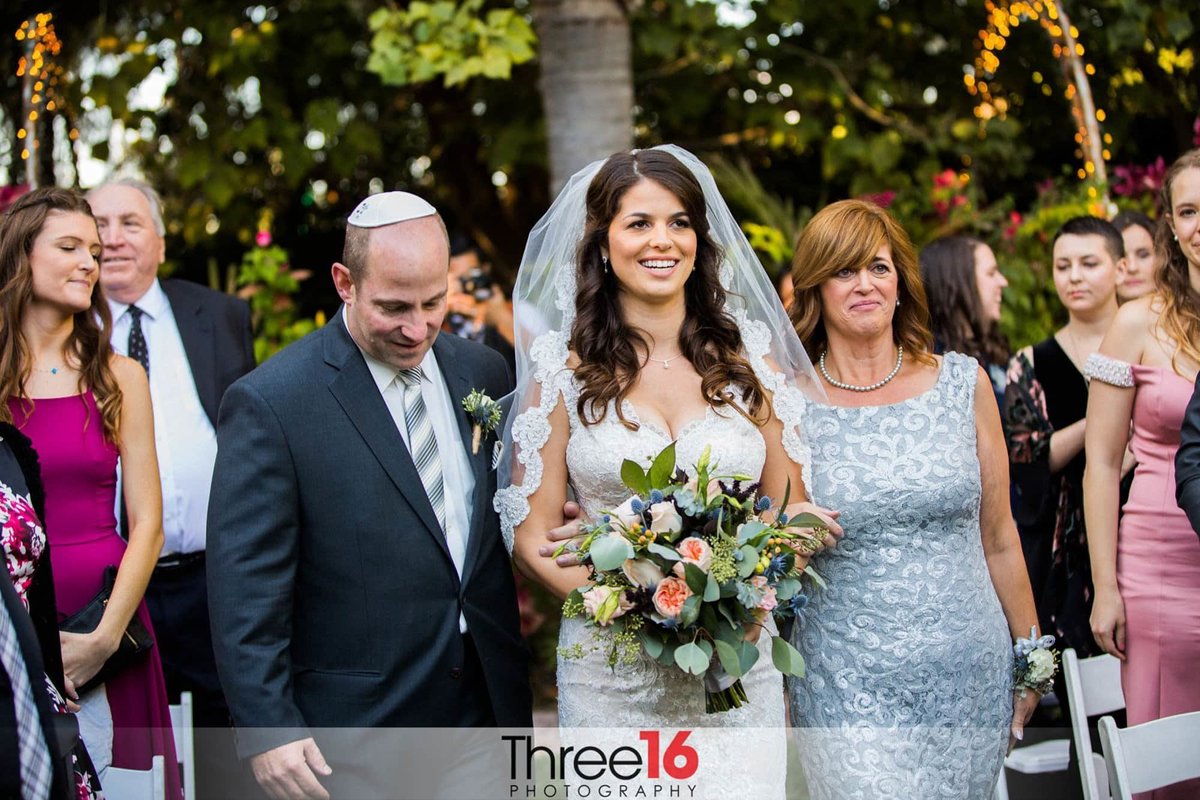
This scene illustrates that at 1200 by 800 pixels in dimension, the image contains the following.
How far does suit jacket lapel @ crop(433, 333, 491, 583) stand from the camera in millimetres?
3465

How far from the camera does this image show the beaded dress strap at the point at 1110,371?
13.4 ft

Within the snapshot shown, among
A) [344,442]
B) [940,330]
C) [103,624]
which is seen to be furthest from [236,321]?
[940,330]

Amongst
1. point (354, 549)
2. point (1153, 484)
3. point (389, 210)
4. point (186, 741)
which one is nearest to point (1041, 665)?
point (1153, 484)

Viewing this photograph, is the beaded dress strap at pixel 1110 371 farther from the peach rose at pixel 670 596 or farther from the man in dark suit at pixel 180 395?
the man in dark suit at pixel 180 395

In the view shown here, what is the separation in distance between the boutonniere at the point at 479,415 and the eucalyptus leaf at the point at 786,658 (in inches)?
37.3

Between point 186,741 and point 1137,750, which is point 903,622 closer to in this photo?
point 1137,750

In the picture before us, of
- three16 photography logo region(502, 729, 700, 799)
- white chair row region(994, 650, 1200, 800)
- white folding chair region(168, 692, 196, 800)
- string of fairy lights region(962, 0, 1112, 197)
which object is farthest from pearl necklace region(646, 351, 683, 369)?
string of fairy lights region(962, 0, 1112, 197)

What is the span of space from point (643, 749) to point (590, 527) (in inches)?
28.9

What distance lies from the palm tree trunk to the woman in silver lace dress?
299cm

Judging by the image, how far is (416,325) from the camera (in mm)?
3273

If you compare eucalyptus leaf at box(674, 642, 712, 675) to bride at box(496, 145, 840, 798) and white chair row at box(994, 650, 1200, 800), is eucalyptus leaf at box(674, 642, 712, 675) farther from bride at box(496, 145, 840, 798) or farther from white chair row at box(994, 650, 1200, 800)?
white chair row at box(994, 650, 1200, 800)

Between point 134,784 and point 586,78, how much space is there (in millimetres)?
4431

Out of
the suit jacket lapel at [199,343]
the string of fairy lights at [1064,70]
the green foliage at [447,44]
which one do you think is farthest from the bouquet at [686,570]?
the string of fairy lights at [1064,70]

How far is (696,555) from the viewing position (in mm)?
3035
